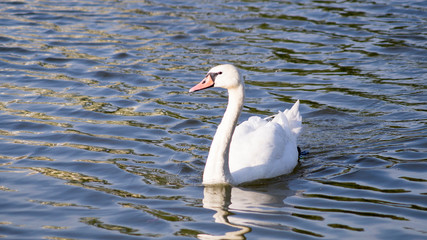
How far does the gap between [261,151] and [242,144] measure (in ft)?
0.81

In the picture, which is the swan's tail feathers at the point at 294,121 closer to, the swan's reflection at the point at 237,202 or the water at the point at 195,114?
the water at the point at 195,114

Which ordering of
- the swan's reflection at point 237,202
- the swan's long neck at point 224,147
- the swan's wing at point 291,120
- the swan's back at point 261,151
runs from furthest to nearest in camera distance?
the swan's wing at point 291,120 < the swan's back at point 261,151 < the swan's long neck at point 224,147 < the swan's reflection at point 237,202

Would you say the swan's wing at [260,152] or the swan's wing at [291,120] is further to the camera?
the swan's wing at [291,120]

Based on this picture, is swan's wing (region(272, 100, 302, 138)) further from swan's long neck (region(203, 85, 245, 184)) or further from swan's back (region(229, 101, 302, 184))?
swan's long neck (region(203, 85, 245, 184))

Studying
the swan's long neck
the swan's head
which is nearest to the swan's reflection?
the swan's long neck

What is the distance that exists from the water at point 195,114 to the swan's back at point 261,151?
159 millimetres

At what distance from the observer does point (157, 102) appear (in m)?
10.6

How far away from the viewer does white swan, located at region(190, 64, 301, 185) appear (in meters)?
7.51

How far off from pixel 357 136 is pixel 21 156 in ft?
13.6

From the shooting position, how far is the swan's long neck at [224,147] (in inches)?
297

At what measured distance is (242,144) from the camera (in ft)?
26.8

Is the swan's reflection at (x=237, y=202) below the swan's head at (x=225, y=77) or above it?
below

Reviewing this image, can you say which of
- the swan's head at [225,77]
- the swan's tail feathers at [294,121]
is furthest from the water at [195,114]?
the swan's head at [225,77]

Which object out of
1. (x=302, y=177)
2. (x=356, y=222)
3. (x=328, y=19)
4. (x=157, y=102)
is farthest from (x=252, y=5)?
(x=356, y=222)
